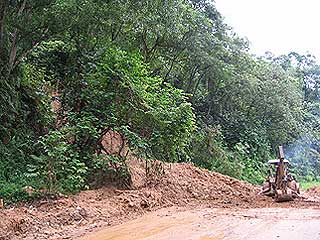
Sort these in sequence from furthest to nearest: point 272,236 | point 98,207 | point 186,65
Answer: point 186,65, point 98,207, point 272,236

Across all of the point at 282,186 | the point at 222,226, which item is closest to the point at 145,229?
the point at 222,226

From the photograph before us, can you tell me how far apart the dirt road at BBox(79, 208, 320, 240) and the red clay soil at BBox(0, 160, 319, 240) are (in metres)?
0.65

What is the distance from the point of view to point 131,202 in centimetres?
1133

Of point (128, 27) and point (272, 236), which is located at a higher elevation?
point (128, 27)

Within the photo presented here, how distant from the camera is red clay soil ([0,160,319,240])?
28.4 ft

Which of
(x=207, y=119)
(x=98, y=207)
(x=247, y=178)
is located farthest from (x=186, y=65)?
(x=98, y=207)

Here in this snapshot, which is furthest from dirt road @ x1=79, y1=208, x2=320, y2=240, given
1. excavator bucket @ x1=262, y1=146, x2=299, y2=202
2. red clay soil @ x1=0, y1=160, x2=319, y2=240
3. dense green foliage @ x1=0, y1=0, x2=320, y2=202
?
dense green foliage @ x1=0, y1=0, x2=320, y2=202

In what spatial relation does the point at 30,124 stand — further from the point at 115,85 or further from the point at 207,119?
the point at 207,119

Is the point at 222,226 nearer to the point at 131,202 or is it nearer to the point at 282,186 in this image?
the point at 131,202

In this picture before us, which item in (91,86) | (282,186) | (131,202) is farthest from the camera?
(282,186)

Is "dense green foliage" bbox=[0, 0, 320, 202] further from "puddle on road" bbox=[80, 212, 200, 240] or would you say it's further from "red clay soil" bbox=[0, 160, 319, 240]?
"puddle on road" bbox=[80, 212, 200, 240]

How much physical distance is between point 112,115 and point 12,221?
4.63 m

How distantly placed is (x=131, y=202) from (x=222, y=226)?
3.21 m

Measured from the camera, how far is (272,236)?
759 centimetres
